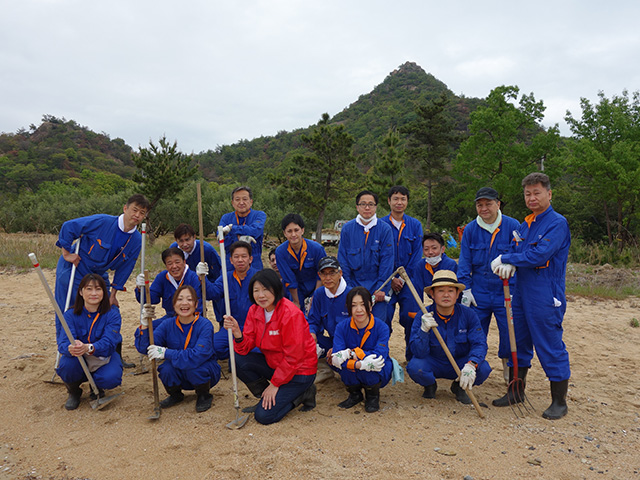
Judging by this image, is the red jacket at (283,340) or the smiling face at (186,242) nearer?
the red jacket at (283,340)

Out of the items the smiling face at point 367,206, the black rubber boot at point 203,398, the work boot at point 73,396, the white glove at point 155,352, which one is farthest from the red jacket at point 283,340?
the work boot at point 73,396

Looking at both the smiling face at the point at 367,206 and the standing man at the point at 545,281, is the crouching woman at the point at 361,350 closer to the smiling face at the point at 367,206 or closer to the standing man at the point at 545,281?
the smiling face at the point at 367,206

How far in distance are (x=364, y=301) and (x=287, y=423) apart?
1221 millimetres

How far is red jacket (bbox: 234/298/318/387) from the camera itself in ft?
11.4

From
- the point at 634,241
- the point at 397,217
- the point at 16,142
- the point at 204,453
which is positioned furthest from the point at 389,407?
the point at 16,142

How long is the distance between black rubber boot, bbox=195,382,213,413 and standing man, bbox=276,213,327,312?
1549 millimetres

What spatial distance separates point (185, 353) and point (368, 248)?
218cm

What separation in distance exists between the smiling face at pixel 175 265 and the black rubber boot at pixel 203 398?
57.1 inches

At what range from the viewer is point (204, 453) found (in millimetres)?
2934

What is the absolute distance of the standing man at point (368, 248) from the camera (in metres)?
4.48

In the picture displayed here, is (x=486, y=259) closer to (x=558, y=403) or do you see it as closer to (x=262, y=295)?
(x=558, y=403)

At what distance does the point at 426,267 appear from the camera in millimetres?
4742

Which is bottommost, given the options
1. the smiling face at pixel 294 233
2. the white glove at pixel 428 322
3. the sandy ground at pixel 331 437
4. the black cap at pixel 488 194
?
the sandy ground at pixel 331 437

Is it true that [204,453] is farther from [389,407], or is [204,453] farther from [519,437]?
[519,437]
